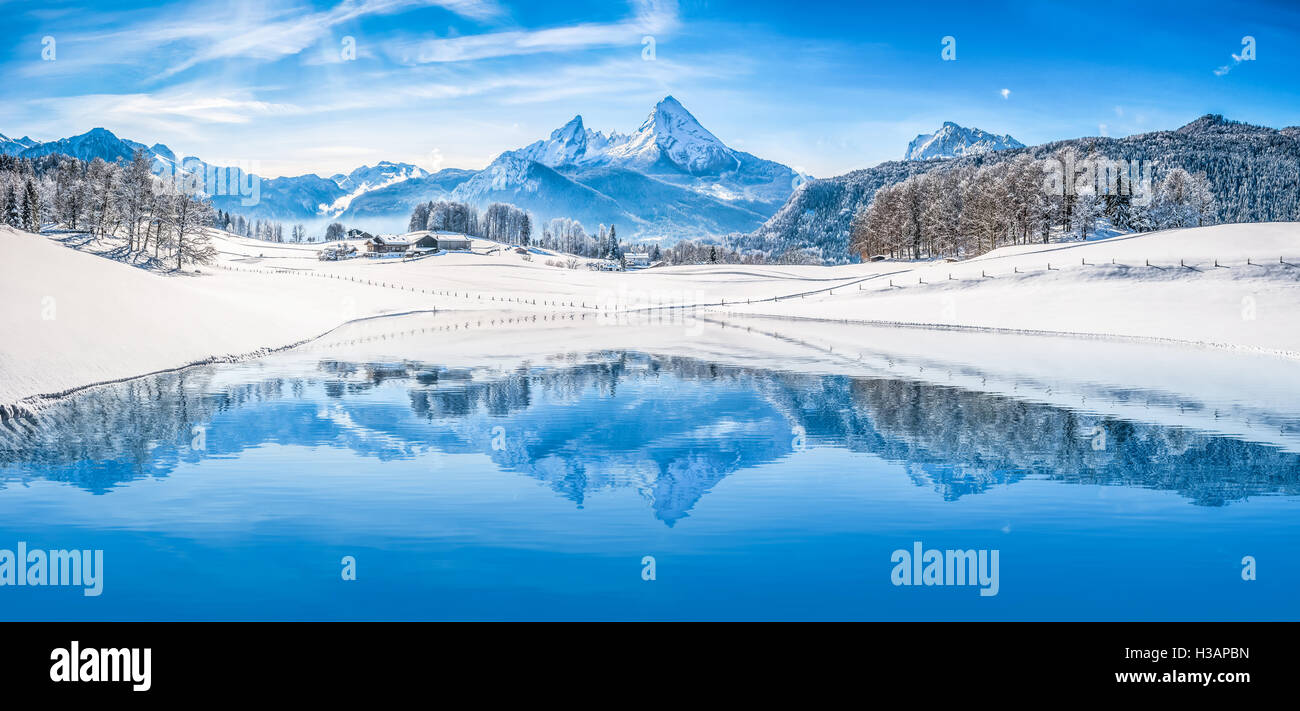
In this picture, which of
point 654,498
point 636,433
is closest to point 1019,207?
point 636,433

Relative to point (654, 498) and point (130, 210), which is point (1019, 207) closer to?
point (130, 210)

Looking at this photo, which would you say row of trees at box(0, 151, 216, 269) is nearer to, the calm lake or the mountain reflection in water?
the mountain reflection in water

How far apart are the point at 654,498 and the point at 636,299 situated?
98.5 metres

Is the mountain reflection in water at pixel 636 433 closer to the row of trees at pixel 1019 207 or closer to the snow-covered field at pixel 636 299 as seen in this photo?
the snow-covered field at pixel 636 299

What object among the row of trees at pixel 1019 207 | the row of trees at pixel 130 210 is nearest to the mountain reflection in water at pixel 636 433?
the row of trees at pixel 130 210

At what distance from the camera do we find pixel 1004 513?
16.2m

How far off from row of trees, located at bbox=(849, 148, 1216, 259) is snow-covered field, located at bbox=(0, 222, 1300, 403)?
42.2 feet

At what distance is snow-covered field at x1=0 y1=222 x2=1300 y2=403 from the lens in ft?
123

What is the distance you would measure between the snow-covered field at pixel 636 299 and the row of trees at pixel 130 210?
5.90 metres

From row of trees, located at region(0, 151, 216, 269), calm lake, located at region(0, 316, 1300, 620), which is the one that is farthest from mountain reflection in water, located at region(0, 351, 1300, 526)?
row of trees, located at region(0, 151, 216, 269)

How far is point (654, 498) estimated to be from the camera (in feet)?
57.1
